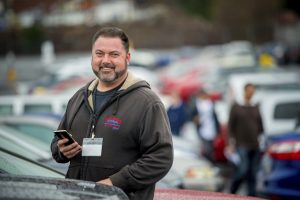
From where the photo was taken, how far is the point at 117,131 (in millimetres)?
4832

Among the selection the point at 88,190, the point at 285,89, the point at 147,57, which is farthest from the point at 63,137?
the point at 147,57

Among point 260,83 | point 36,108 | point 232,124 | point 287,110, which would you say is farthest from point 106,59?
point 260,83

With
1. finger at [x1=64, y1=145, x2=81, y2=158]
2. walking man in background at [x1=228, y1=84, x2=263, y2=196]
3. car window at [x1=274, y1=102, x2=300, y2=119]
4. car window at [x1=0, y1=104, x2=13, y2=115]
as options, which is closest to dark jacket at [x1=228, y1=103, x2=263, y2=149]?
walking man in background at [x1=228, y1=84, x2=263, y2=196]

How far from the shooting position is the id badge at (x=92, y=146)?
4.80m

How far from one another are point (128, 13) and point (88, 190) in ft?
337

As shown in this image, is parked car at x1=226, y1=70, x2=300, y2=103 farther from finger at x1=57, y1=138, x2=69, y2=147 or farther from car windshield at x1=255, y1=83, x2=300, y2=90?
finger at x1=57, y1=138, x2=69, y2=147

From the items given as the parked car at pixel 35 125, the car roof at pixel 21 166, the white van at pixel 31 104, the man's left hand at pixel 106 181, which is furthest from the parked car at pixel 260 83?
the man's left hand at pixel 106 181

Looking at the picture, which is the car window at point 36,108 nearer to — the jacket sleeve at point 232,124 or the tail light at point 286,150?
the jacket sleeve at point 232,124

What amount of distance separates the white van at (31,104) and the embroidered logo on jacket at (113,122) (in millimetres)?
9964

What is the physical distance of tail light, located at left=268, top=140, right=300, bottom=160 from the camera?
9.48 metres

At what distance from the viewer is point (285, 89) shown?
16.6 meters

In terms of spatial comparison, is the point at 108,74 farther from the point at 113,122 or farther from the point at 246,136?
the point at 246,136

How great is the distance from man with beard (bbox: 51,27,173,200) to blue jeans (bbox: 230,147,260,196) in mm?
6746

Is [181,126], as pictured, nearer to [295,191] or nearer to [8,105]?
[8,105]
